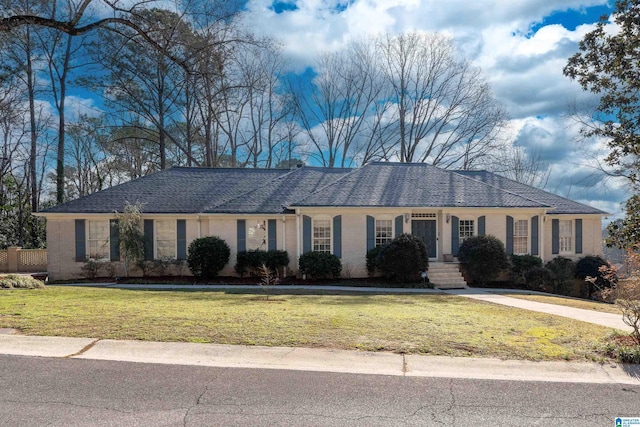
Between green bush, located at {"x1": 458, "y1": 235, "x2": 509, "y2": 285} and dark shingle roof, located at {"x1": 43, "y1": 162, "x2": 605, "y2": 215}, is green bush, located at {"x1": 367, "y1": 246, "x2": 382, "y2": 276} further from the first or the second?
green bush, located at {"x1": 458, "y1": 235, "x2": 509, "y2": 285}

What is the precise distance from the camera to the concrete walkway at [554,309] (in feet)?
28.7

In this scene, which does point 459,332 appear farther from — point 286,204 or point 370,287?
point 286,204

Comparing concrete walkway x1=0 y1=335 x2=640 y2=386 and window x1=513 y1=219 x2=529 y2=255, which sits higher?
window x1=513 y1=219 x2=529 y2=255

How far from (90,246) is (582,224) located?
72.6 ft

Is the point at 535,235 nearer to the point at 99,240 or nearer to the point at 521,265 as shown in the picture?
the point at 521,265

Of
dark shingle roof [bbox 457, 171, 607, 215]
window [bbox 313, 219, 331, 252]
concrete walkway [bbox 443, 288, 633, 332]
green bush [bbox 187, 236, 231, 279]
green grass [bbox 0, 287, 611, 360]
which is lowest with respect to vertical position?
concrete walkway [bbox 443, 288, 633, 332]

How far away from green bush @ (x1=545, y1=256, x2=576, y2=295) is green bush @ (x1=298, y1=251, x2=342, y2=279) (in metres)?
A: 8.90

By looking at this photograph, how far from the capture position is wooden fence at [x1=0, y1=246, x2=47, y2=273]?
920 inches

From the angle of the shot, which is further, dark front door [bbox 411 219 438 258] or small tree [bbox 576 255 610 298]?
dark front door [bbox 411 219 438 258]

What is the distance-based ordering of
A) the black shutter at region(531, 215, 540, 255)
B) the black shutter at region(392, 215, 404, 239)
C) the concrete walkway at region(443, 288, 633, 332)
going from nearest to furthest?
the concrete walkway at region(443, 288, 633, 332) → the black shutter at region(392, 215, 404, 239) → the black shutter at region(531, 215, 540, 255)

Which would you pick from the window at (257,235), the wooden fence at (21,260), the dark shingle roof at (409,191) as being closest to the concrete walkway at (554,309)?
the dark shingle roof at (409,191)

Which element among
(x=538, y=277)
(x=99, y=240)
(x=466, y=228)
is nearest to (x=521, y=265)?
(x=538, y=277)

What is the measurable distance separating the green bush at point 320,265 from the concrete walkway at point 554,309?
464 centimetres

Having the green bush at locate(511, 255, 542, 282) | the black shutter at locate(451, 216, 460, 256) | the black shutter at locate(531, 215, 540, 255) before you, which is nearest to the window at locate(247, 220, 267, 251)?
the black shutter at locate(451, 216, 460, 256)
